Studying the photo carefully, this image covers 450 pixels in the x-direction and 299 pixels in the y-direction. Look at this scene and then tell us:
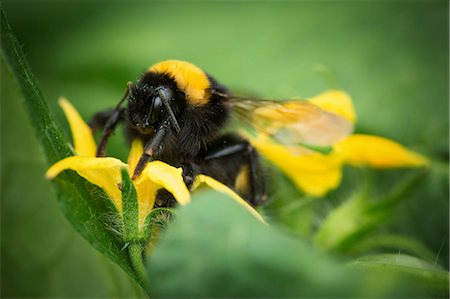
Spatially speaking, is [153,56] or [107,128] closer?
[107,128]

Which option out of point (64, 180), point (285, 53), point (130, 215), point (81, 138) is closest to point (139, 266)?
point (130, 215)

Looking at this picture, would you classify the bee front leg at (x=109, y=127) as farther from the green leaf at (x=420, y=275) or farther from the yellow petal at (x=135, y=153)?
the green leaf at (x=420, y=275)

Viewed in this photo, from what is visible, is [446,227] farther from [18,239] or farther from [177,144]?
[18,239]

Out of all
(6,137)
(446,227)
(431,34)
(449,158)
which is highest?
(6,137)

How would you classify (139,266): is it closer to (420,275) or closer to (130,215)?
(130,215)

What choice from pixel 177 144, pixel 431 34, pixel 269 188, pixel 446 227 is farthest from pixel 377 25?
pixel 177 144

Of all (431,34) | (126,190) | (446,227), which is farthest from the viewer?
(431,34)
